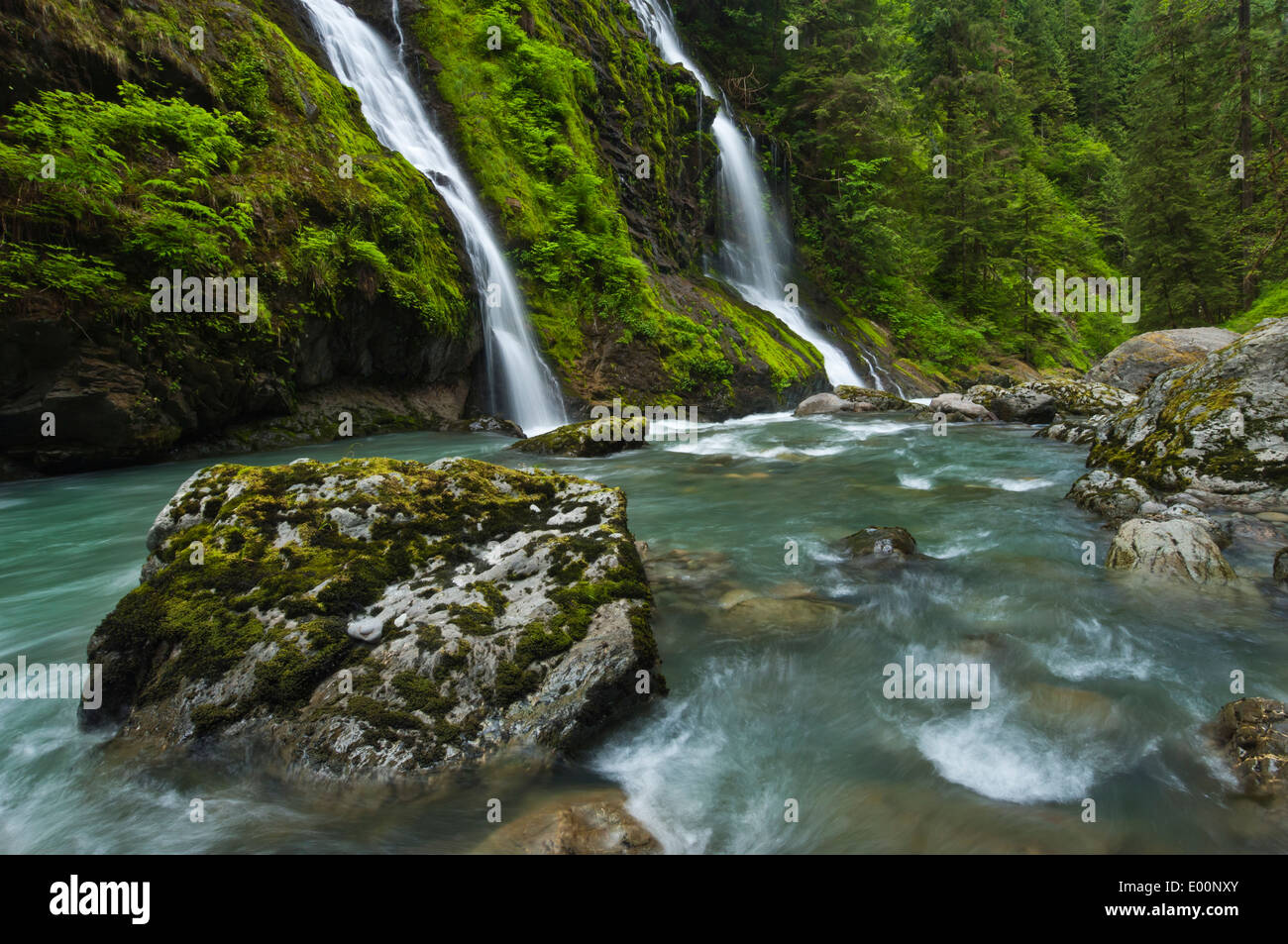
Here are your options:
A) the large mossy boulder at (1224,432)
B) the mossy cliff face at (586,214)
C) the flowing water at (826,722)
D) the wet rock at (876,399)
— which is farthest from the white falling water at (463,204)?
the large mossy boulder at (1224,432)

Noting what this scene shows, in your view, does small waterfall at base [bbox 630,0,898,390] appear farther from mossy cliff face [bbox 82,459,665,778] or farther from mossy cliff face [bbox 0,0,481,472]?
mossy cliff face [bbox 82,459,665,778]

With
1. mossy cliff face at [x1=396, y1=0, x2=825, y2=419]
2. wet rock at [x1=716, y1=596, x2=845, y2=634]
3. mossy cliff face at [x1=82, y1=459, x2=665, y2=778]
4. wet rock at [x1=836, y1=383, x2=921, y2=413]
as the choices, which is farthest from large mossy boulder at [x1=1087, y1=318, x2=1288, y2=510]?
wet rock at [x1=836, y1=383, x2=921, y2=413]

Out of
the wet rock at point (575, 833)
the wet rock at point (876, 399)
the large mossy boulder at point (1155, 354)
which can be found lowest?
the wet rock at point (575, 833)

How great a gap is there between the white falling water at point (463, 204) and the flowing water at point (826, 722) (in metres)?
8.15

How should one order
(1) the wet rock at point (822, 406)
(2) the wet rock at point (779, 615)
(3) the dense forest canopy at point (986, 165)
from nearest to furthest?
1. (2) the wet rock at point (779, 615)
2. (1) the wet rock at point (822, 406)
3. (3) the dense forest canopy at point (986, 165)

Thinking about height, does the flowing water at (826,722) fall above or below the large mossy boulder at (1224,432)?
below

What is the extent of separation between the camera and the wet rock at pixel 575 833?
2.56 metres

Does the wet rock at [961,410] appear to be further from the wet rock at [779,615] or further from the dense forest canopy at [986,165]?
the wet rock at [779,615]

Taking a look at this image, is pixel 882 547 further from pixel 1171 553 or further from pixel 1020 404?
pixel 1020 404

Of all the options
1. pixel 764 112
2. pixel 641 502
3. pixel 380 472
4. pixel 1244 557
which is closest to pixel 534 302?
pixel 641 502

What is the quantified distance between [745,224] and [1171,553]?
921 inches

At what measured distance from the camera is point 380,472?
4645mm

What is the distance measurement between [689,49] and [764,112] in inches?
176
